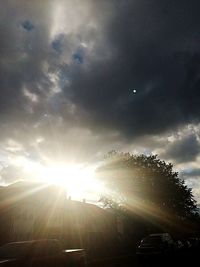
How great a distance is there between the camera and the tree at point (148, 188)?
54.6 metres

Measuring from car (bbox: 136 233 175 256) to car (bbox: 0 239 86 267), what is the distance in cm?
892

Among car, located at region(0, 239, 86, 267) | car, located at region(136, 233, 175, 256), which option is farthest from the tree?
car, located at region(0, 239, 86, 267)

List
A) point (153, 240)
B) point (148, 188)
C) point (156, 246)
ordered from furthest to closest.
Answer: point (148, 188) → point (153, 240) → point (156, 246)

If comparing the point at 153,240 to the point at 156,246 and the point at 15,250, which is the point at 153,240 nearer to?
the point at 156,246

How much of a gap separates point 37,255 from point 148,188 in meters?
46.1

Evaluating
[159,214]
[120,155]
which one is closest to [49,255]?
[159,214]

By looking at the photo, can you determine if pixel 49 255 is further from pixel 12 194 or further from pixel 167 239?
pixel 12 194

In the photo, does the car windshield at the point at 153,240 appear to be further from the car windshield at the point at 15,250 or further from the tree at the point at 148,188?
the tree at the point at 148,188

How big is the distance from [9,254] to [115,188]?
158ft

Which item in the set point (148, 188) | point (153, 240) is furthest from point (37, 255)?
point (148, 188)

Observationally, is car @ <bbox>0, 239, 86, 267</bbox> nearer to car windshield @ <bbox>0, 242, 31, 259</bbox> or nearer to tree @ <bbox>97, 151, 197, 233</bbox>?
car windshield @ <bbox>0, 242, 31, 259</bbox>

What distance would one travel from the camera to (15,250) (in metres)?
10.4

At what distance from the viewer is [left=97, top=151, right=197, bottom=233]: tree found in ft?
179

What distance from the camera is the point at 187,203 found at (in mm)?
60031
